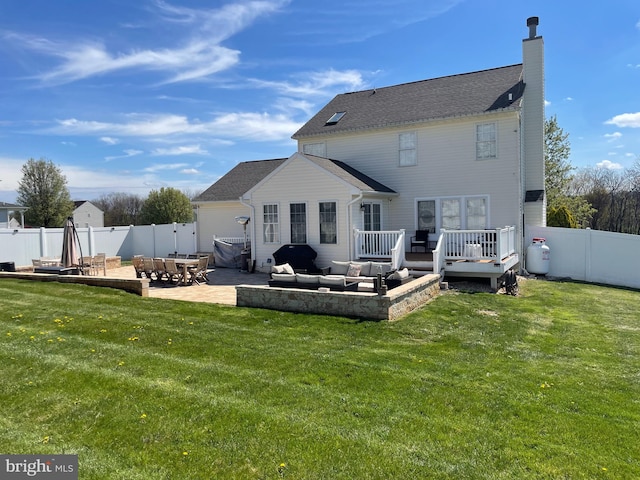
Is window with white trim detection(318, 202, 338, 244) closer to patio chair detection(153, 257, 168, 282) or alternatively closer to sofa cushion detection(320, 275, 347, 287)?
sofa cushion detection(320, 275, 347, 287)

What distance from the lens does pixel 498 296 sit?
1191 centimetres

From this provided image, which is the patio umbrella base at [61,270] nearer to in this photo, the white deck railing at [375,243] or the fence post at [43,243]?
the fence post at [43,243]

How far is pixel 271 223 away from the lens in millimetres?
16125

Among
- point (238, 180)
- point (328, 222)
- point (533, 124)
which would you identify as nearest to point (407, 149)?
point (328, 222)

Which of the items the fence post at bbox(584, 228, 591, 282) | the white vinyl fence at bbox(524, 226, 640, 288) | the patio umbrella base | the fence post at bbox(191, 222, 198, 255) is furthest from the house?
the fence post at bbox(191, 222, 198, 255)

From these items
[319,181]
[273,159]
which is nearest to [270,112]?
[273,159]

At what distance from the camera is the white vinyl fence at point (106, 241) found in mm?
18527

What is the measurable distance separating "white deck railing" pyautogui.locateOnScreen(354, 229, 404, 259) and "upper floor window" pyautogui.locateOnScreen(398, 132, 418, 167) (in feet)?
13.3

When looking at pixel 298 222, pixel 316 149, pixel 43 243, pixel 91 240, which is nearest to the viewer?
pixel 298 222

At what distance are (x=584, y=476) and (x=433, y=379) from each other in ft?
7.16

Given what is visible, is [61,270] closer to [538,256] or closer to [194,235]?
[194,235]

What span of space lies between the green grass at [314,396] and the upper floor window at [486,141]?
8.55 metres

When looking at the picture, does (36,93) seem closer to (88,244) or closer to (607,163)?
(88,244)

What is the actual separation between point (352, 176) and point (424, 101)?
16.5 feet
